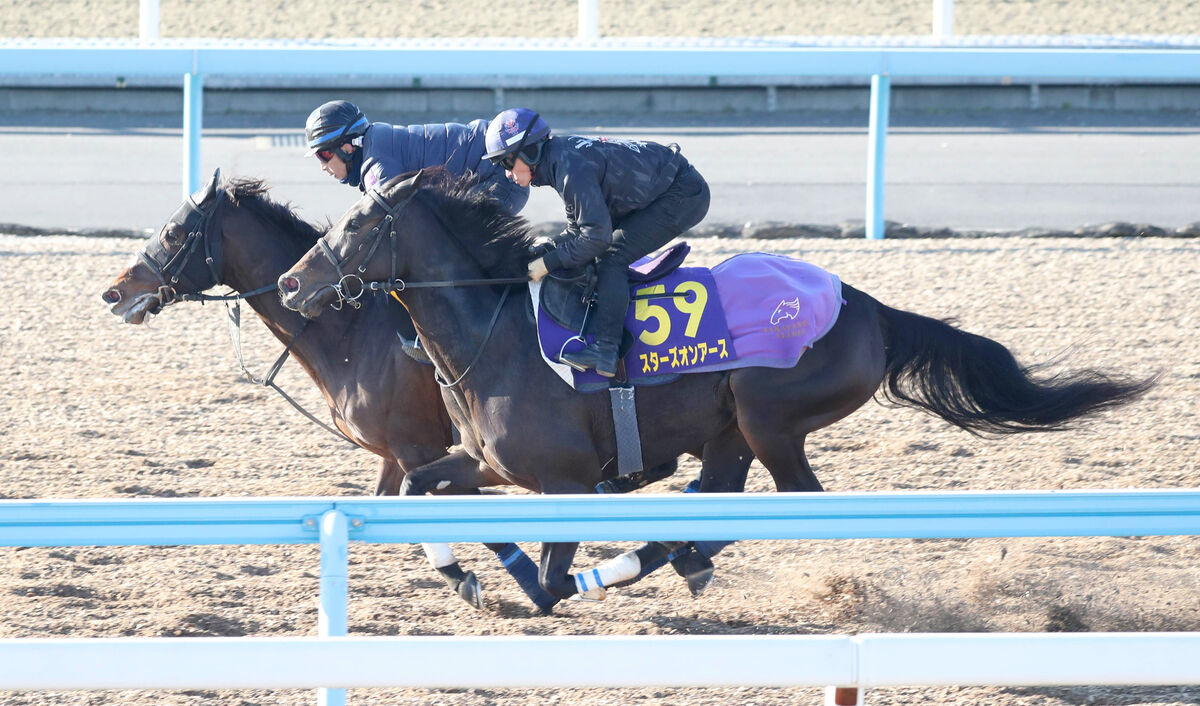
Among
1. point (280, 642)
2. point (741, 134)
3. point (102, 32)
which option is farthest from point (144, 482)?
point (102, 32)

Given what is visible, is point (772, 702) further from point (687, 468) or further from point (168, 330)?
point (168, 330)

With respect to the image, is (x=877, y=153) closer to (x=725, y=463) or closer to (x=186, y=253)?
(x=725, y=463)

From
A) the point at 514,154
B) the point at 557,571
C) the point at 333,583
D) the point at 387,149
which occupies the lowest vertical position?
the point at 557,571

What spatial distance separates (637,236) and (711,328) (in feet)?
1.36

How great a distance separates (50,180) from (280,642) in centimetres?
1017

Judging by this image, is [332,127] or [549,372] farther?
[332,127]

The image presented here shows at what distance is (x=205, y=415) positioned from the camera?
6773 mm

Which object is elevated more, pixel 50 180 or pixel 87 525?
pixel 50 180

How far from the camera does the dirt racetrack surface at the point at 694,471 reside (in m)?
4.46

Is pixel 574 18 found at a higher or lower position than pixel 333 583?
higher

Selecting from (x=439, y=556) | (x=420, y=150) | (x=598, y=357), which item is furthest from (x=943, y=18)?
(x=439, y=556)

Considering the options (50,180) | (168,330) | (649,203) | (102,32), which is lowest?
(168,330)

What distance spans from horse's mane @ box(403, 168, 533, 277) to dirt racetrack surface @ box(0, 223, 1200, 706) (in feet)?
3.93

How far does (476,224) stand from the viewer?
15.4 feet
